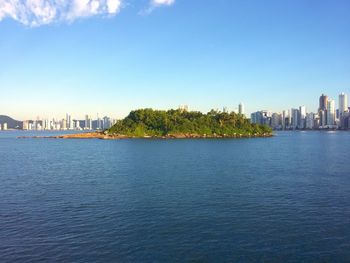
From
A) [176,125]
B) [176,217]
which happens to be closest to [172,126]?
[176,125]

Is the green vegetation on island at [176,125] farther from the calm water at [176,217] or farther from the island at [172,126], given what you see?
the calm water at [176,217]

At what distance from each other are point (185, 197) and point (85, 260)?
17.8 meters

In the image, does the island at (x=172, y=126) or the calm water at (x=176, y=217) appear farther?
the island at (x=172, y=126)

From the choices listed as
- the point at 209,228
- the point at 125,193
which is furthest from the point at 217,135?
the point at 209,228

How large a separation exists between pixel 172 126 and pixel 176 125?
307 cm

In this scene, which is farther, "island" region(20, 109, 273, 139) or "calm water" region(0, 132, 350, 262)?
"island" region(20, 109, 273, 139)

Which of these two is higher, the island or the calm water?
the island

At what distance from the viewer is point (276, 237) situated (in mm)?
25891

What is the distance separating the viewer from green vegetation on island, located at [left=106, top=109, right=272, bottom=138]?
184 meters

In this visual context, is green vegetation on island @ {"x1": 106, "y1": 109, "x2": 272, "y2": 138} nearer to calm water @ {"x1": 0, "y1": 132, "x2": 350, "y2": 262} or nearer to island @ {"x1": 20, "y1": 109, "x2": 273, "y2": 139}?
island @ {"x1": 20, "y1": 109, "x2": 273, "y2": 139}

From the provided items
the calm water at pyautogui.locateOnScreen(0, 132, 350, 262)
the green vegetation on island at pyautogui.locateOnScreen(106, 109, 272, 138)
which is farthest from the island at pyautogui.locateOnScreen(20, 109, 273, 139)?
the calm water at pyautogui.locateOnScreen(0, 132, 350, 262)

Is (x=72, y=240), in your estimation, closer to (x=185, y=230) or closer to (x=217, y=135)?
(x=185, y=230)

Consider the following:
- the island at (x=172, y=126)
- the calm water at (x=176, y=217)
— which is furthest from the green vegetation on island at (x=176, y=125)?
the calm water at (x=176, y=217)

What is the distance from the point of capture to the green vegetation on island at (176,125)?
184 meters
